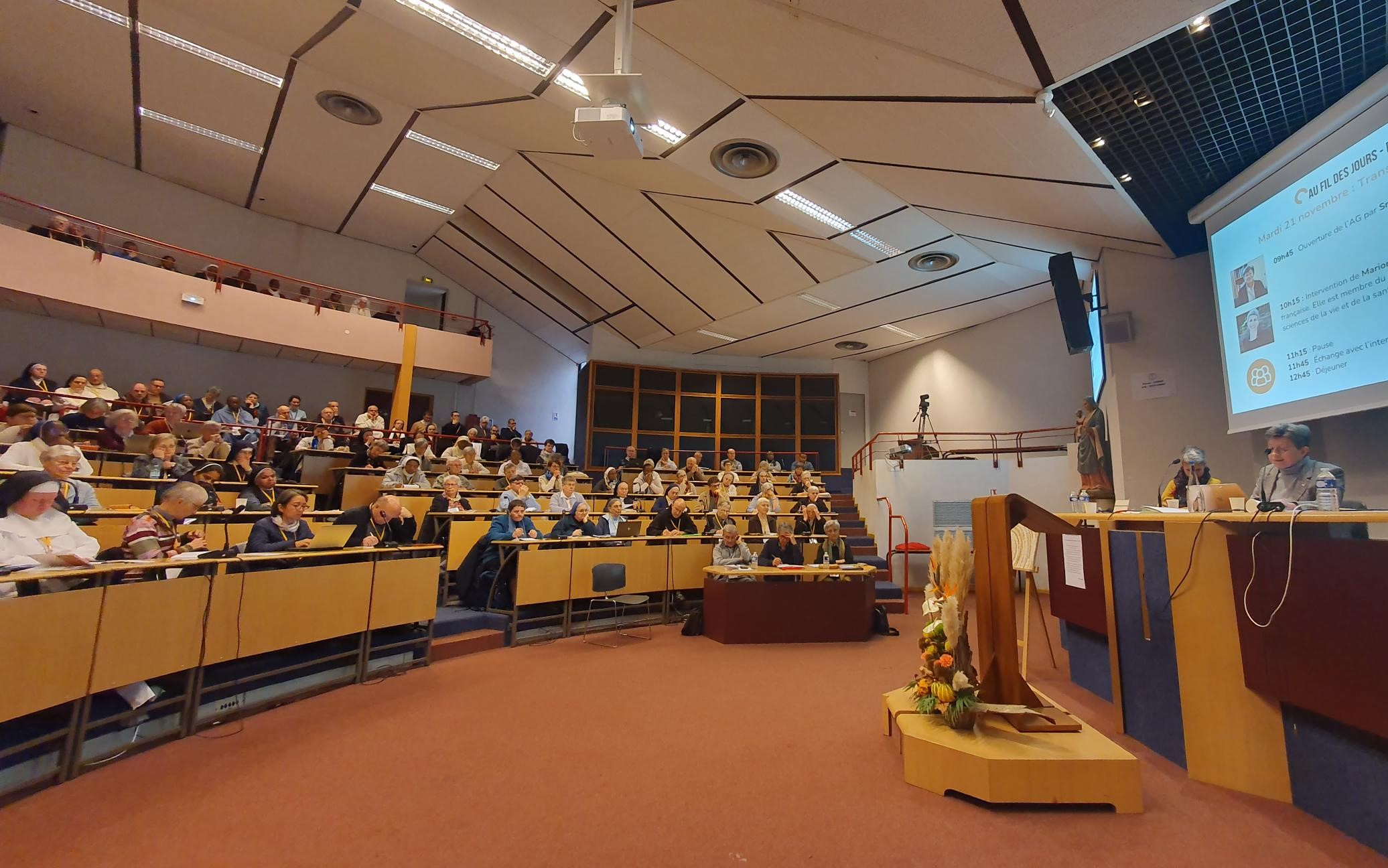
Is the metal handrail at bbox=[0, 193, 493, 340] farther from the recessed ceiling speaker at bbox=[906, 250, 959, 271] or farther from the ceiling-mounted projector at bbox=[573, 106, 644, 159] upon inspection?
the recessed ceiling speaker at bbox=[906, 250, 959, 271]

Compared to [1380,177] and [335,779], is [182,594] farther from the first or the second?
[1380,177]

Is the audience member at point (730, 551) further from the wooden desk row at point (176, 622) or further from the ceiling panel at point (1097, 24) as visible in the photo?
the ceiling panel at point (1097, 24)

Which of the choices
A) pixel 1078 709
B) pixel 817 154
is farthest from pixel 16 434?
pixel 1078 709

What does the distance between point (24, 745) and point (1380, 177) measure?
654cm

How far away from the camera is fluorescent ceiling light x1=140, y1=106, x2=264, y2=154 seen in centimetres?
794

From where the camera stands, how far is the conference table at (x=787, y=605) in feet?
17.0

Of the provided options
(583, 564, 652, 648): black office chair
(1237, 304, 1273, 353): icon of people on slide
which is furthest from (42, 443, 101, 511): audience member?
(1237, 304, 1273, 353): icon of people on slide

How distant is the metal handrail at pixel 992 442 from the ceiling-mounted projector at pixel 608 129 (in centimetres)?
722

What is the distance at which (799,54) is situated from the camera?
4301 mm

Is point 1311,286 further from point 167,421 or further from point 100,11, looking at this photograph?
point 100,11

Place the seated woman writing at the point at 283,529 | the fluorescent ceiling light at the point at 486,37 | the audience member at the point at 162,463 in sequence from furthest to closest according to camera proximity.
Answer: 1. the audience member at the point at 162,463
2. the fluorescent ceiling light at the point at 486,37
3. the seated woman writing at the point at 283,529

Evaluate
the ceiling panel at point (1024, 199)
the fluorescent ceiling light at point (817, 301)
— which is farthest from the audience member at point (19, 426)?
the fluorescent ceiling light at point (817, 301)

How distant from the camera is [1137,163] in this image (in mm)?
4543

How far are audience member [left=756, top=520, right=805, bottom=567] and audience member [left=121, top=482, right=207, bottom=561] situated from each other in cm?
434
